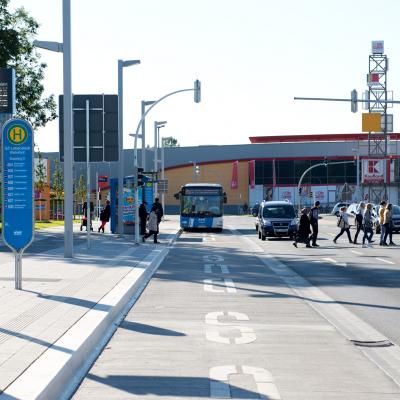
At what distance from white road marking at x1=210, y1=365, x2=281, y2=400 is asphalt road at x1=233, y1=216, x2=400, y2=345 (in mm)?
2581

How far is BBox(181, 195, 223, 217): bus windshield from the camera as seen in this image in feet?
168

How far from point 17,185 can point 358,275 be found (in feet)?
30.0

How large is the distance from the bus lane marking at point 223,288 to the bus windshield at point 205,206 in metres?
32.5

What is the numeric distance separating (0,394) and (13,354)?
1.77 m

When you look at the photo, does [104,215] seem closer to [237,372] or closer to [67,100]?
[67,100]

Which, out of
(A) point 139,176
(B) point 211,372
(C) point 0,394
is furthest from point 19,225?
(A) point 139,176

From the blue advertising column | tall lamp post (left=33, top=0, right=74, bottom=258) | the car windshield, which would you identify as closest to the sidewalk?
the blue advertising column

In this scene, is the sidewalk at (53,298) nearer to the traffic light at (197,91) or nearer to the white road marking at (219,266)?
the white road marking at (219,266)

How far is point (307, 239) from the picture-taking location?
111 ft

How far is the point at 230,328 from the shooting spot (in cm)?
1133

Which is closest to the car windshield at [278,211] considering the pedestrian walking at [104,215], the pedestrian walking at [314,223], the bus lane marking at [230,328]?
the pedestrian walking at [314,223]

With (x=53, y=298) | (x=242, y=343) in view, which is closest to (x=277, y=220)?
(x=53, y=298)

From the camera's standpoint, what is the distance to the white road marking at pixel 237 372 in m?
7.28

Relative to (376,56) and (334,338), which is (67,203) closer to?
(334,338)
